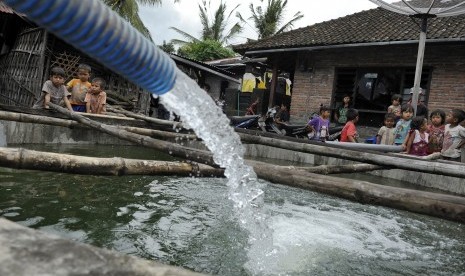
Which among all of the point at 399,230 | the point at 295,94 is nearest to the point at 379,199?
the point at 399,230

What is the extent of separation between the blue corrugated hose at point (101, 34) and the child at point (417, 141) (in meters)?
6.46

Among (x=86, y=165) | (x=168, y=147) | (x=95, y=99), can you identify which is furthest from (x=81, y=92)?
(x=86, y=165)

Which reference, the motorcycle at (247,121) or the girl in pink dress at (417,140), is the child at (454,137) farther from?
the motorcycle at (247,121)

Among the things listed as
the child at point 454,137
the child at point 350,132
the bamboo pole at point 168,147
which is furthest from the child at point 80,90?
the child at point 454,137

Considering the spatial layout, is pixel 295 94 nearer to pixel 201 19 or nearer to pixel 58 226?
pixel 58 226

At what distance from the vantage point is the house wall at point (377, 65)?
10.7 meters

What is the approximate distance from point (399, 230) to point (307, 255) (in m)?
1.52

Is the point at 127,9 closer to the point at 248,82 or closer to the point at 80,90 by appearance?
the point at 248,82

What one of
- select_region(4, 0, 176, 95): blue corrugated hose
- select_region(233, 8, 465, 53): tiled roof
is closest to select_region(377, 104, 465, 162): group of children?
select_region(233, 8, 465, 53): tiled roof

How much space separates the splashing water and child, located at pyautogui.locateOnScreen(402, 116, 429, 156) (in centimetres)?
461

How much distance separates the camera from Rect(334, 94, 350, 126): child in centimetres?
1230

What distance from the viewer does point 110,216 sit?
3.55 meters

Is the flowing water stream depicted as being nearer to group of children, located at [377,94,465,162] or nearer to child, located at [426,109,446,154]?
group of children, located at [377,94,465,162]

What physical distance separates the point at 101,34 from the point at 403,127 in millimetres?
7377
